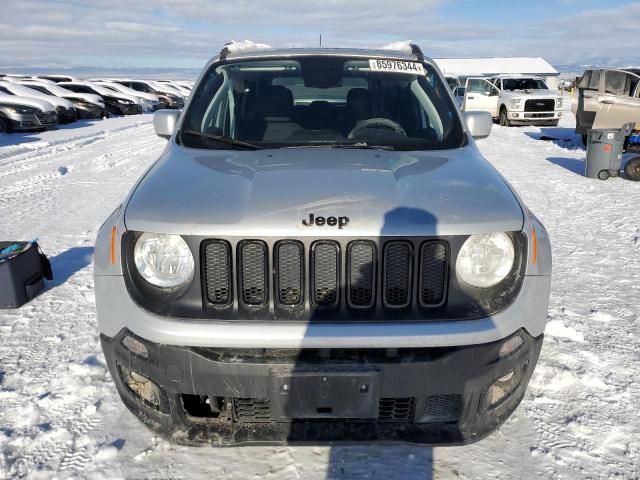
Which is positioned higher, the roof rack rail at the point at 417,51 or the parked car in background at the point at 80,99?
the roof rack rail at the point at 417,51

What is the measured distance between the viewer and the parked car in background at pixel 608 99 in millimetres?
11398

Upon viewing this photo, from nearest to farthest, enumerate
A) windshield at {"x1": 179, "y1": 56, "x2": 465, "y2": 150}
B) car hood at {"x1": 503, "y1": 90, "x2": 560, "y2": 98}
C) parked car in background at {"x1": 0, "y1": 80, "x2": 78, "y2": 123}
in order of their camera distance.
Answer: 1. windshield at {"x1": 179, "y1": 56, "x2": 465, "y2": 150}
2. parked car in background at {"x1": 0, "y1": 80, "x2": 78, "y2": 123}
3. car hood at {"x1": 503, "y1": 90, "x2": 560, "y2": 98}

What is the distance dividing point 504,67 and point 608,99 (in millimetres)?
64735

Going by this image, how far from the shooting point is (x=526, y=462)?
2.50 m

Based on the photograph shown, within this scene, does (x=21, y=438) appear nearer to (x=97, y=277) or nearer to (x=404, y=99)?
(x=97, y=277)

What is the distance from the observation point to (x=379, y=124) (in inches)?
131

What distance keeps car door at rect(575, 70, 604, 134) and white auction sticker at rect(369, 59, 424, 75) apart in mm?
10048

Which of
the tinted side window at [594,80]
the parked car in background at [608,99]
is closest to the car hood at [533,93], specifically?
the parked car in background at [608,99]

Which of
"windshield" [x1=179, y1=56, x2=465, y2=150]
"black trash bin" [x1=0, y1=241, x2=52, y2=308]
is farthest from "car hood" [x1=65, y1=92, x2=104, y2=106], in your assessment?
"windshield" [x1=179, y1=56, x2=465, y2=150]

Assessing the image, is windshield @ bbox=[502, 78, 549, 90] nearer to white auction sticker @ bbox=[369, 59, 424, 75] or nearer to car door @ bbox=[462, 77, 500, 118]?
car door @ bbox=[462, 77, 500, 118]

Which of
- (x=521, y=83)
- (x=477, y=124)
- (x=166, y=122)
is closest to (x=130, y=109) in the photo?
(x=521, y=83)

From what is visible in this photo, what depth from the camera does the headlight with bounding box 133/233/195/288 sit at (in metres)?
2.15

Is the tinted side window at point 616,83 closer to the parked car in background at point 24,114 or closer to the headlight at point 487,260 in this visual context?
the headlight at point 487,260

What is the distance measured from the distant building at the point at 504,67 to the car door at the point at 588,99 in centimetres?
5609
